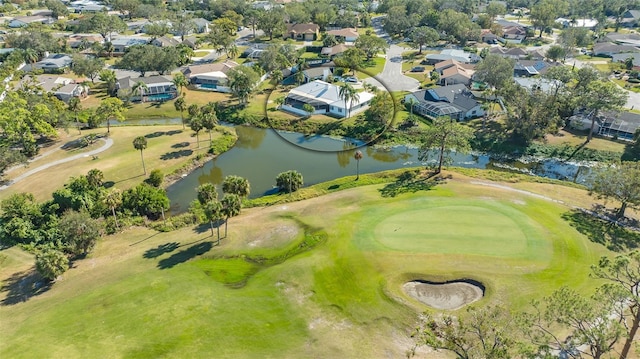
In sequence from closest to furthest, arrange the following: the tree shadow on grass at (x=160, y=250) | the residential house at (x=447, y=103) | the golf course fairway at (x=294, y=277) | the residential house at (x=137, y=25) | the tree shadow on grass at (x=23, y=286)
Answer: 1. the golf course fairway at (x=294, y=277)
2. the tree shadow on grass at (x=23, y=286)
3. the tree shadow on grass at (x=160, y=250)
4. the residential house at (x=447, y=103)
5. the residential house at (x=137, y=25)

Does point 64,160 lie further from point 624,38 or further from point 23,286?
point 624,38

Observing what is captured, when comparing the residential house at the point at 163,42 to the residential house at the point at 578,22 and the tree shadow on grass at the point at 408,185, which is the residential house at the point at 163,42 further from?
the residential house at the point at 578,22

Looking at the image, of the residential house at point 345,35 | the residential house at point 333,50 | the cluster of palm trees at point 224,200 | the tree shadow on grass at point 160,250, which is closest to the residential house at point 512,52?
the residential house at point 333,50

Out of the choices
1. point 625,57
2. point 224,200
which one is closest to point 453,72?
point 625,57

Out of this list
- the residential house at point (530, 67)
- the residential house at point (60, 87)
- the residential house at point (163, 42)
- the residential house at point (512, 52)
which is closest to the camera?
the residential house at point (60, 87)

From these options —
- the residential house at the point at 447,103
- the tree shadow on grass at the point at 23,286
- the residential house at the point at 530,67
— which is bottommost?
the tree shadow on grass at the point at 23,286
